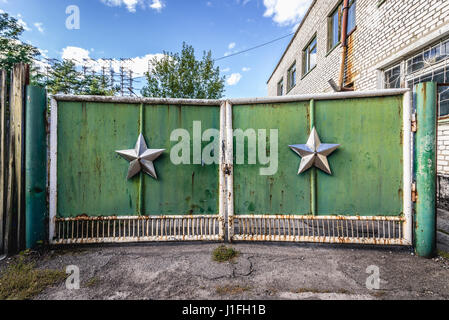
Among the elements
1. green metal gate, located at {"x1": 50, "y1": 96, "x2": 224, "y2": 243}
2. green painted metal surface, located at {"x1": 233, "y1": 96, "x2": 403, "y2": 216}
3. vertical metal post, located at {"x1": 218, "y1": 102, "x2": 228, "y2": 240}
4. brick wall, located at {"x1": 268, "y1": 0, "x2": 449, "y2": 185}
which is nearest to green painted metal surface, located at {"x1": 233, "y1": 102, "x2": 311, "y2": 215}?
green painted metal surface, located at {"x1": 233, "y1": 96, "x2": 403, "y2": 216}

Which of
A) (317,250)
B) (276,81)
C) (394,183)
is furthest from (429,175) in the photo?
(276,81)

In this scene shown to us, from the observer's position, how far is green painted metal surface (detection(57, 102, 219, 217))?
8.31ft

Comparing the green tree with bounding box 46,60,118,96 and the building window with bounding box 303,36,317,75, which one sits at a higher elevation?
the building window with bounding box 303,36,317,75

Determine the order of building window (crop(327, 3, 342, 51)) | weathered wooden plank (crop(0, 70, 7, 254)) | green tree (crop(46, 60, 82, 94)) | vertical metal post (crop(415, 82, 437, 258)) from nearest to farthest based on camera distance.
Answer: vertical metal post (crop(415, 82, 437, 258)), weathered wooden plank (crop(0, 70, 7, 254)), building window (crop(327, 3, 342, 51)), green tree (crop(46, 60, 82, 94))

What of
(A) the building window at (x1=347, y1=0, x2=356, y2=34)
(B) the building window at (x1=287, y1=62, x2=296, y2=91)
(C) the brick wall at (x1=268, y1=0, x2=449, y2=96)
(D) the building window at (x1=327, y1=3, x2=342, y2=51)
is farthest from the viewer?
(B) the building window at (x1=287, y1=62, x2=296, y2=91)

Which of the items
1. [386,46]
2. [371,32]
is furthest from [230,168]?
[371,32]

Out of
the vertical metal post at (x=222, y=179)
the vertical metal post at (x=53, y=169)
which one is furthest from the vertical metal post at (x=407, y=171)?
the vertical metal post at (x=53, y=169)

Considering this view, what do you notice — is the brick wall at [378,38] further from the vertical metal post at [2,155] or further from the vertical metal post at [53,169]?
the vertical metal post at [2,155]

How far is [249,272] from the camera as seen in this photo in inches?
78.0

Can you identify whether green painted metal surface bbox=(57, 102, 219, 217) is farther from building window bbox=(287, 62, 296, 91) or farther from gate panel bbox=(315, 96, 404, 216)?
building window bbox=(287, 62, 296, 91)

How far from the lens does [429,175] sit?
2219mm

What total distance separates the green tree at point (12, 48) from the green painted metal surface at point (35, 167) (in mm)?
6303

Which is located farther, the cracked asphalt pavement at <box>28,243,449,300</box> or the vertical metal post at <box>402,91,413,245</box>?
the vertical metal post at <box>402,91,413,245</box>
